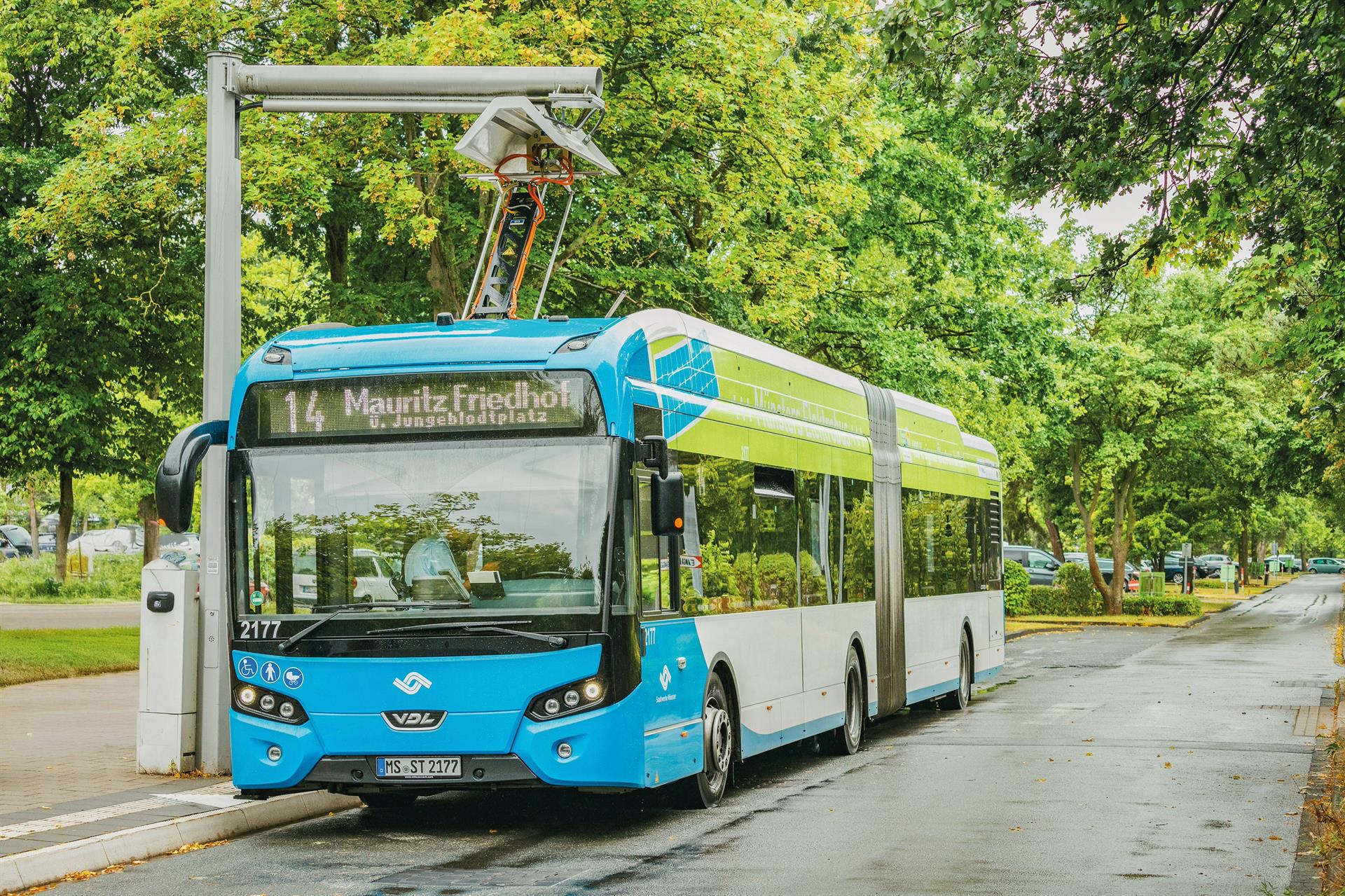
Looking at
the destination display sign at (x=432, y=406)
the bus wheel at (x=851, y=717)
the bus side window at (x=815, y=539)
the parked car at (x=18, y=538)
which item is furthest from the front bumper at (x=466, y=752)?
the parked car at (x=18, y=538)

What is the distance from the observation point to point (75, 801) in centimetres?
1070

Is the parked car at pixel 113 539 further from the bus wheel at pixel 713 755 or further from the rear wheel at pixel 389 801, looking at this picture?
the bus wheel at pixel 713 755

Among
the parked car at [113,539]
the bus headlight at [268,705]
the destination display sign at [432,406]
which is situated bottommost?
the bus headlight at [268,705]

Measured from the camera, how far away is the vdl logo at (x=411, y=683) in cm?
949

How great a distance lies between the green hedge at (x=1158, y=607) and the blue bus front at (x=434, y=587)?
43.0 m

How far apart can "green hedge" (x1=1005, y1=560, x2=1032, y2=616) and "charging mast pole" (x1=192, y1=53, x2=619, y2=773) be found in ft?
122

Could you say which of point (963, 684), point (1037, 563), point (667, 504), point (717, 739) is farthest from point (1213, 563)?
point (667, 504)

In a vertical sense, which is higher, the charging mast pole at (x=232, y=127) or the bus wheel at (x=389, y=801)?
the charging mast pole at (x=232, y=127)

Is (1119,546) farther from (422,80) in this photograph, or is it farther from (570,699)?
(570,699)

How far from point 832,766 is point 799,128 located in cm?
1070

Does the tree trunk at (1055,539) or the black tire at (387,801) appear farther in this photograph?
the tree trunk at (1055,539)

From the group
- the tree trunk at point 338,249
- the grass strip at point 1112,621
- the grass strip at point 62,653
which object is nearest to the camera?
the grass strip at point 62,653

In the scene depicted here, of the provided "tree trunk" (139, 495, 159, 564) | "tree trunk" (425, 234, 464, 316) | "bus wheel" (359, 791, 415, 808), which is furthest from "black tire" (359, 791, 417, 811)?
"tree trunk" (139, 495, 159, 564)

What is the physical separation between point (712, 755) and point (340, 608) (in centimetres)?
298
